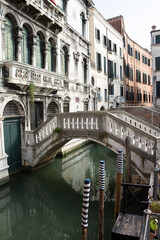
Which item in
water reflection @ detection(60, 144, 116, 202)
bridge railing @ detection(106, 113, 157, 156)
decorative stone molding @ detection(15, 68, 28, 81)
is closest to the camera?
bridge railing @ detection(106, 113, 157, 156)

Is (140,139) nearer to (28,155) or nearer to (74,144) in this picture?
(28,155)

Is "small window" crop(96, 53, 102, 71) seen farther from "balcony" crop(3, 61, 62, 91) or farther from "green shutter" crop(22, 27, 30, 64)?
"green shutter" crop(22, 27, 30, 64)

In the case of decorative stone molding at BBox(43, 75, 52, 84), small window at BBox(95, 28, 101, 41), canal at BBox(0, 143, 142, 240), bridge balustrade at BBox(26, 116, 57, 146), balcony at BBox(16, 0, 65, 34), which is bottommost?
canal at BBox(0, 143, 142, 240)

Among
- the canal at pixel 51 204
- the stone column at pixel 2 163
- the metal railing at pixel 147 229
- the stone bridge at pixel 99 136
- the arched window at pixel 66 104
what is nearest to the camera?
the metal railing at pixel 147 229

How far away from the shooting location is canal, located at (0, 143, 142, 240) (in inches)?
199

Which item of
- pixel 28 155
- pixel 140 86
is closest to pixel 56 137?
pixel 28 155

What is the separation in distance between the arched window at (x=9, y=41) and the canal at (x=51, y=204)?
4706mm

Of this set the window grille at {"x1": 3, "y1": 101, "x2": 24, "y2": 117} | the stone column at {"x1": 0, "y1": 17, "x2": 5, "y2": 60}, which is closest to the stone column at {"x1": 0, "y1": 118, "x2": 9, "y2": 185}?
the window grille at {"x1": 3, "y1": 101, "x2": 24, "y2": 117}

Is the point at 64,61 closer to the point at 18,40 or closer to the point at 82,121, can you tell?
the point at 18,40

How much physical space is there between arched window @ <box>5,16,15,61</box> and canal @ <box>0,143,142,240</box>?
4.71m

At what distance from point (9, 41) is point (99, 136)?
16.3 feet

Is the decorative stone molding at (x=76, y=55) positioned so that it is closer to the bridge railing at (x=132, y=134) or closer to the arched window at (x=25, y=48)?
the arched window at (x=25, y=48)

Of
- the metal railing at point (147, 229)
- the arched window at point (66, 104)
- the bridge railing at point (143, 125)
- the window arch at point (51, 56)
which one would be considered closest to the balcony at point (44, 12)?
the window arch at point (51, 56)

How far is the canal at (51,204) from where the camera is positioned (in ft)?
16.6
